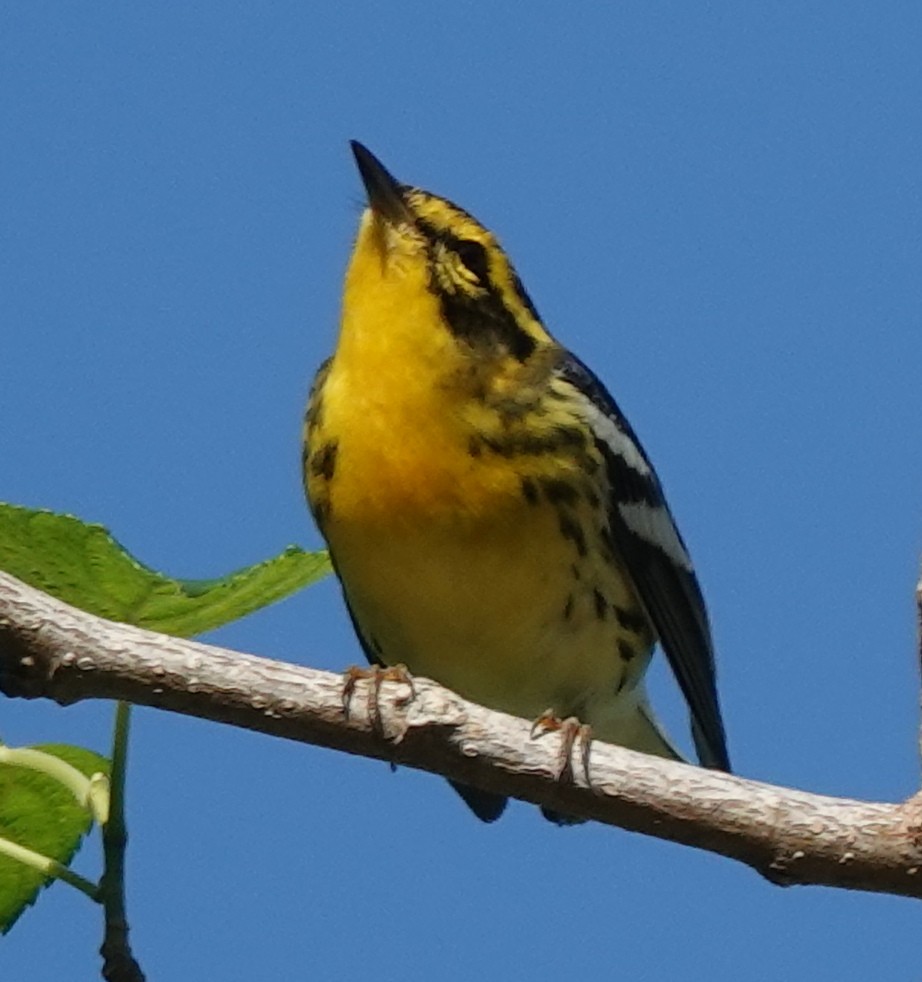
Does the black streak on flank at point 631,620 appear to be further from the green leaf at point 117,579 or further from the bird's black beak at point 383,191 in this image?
the green leaf at point 117,579

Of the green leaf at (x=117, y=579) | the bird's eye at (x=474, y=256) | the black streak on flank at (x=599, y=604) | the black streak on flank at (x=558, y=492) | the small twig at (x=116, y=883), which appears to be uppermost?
the bird's eye at (x=474, y=256)

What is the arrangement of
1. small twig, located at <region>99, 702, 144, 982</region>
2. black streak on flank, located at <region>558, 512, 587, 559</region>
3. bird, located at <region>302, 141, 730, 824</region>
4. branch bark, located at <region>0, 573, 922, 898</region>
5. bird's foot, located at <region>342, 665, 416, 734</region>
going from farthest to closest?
1. black streak on flank, located at <region>558, 512, 587, 559</region>
2. bird, located at <region>302, 141, 730, 824</region>
3. bird's foot, located at <region>342, 665, 416, 734</region>
4. branch bark, located at <region>0, 573, 922, 898</region>
5. small twig, located at <region>99, 702, 144, 982</region>

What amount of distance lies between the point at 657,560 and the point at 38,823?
2496 millimetres

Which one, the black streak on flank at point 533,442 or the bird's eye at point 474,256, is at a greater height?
the bird's eye at point 474,256

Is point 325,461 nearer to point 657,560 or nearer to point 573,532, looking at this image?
point 573,532

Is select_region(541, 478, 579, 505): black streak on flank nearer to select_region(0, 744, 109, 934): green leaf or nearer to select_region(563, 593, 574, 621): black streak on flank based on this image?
select_region(563, 593, 574, 621): black streak on flank

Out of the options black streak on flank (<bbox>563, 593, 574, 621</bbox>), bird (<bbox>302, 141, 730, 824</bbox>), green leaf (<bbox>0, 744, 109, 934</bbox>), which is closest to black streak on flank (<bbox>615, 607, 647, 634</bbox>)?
bird (<bbox>302, 141, 730, 824</bbox>)

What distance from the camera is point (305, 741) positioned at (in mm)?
2678

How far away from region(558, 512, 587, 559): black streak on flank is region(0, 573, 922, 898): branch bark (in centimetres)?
178

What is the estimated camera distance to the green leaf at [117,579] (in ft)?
9.17

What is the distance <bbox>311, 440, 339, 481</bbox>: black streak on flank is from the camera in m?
4.48

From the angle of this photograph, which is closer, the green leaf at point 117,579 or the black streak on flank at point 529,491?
the green leaf at point 117,579

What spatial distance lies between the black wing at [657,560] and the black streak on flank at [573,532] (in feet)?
0.67

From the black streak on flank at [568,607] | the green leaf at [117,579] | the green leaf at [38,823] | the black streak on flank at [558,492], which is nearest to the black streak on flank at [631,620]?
the black streak on flank at [568,607]
